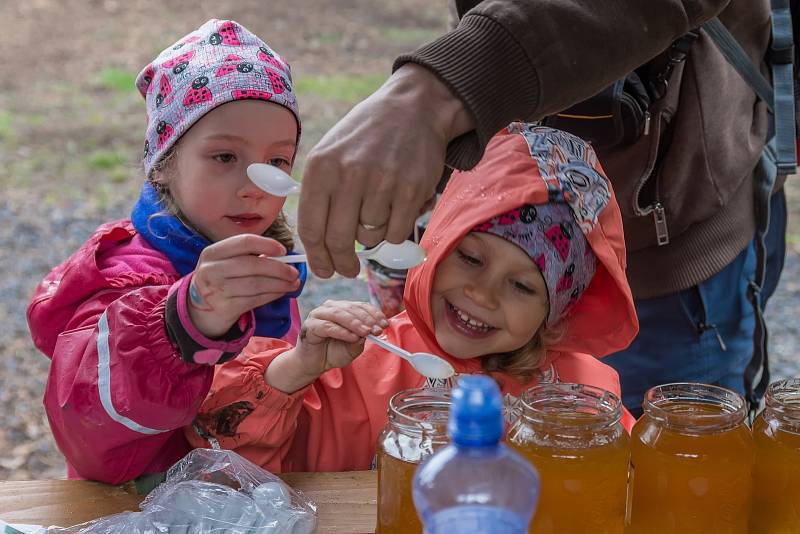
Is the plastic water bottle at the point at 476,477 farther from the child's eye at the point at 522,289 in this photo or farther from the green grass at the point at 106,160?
the green grass at the point at 106,160

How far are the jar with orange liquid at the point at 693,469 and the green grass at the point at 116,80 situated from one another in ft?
26.6

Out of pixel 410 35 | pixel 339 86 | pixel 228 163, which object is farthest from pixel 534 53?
pixel 410 35

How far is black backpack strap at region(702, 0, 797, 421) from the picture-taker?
2059 millimetres

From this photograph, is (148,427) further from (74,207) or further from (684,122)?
(74,207)

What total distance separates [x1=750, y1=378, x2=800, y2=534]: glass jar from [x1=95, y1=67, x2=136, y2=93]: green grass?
8.13 metres

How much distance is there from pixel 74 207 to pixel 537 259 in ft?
17.1

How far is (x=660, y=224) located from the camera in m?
2.21

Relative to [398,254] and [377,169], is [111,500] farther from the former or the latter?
[377,169]

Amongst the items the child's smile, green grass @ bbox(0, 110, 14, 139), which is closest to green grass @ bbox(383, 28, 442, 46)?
green grass @ bbox(0, 110, 14, 139)

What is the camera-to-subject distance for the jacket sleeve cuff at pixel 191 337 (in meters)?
1.49

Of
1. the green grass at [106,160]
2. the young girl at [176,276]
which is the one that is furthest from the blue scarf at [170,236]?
the green grass at [106,160]

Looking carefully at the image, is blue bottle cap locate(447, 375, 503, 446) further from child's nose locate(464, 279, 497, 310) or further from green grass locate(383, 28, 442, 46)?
green grass locate(383, 28, 442, 46)

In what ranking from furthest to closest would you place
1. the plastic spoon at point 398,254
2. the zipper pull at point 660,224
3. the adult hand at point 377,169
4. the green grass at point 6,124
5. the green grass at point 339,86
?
1. the green grass at point 339,86
2. the green grass at point 6,124
3. the zipper pull at point 660,224
4. the plastic spoon at point 398,254
5. the adult hand at point 377,169

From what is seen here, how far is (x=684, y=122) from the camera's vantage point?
2.18 m
